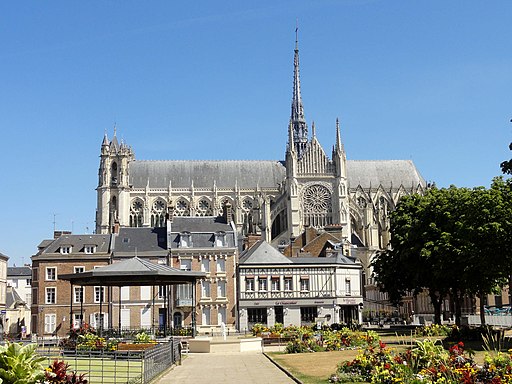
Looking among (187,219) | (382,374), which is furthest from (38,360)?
(187,219)

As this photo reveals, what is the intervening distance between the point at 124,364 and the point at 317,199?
79786 mm

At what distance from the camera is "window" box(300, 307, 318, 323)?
50.3 metres

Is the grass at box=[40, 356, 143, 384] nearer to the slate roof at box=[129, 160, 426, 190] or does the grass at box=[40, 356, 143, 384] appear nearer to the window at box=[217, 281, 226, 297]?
the window at box=[217, 281, 226, 297]

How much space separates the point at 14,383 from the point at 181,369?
11.1 metres

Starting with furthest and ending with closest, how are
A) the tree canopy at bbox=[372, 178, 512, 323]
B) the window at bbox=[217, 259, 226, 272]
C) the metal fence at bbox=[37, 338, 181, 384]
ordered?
1. the window at bbox=[217, 259, 226, 272]
2. the tree canopy at bbox=[372, 178, 512, 323]
3. the metal fence at bbox=[37, 338, 181, 384]

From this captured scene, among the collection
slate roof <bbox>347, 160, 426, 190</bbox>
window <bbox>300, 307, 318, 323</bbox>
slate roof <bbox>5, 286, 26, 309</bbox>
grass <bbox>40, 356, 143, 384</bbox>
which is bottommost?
window <bbox>300, 307, 318, 323</bbox>

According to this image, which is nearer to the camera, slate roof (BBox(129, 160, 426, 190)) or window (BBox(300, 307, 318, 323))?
window (BBox(300, 307, 318, 323))

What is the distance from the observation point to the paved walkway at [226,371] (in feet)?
57.0

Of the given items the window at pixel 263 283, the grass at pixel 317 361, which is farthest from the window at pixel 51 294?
the grass at pixel 317 361

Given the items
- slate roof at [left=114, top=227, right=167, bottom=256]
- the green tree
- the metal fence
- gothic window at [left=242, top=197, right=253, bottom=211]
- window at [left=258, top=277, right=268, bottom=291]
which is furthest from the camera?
gothic window at [left=242, top=197, right=253, bottom=211]

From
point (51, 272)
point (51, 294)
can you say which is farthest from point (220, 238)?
point (51, 294)

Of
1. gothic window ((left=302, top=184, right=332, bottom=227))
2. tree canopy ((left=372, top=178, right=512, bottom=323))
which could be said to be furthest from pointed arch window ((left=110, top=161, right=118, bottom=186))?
tree canopy ((left=372, top=178, right=512, bottom=323))

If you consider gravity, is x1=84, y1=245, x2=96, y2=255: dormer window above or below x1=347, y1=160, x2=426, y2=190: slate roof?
below

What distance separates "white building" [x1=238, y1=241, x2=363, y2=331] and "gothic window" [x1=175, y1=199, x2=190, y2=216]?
188ft
